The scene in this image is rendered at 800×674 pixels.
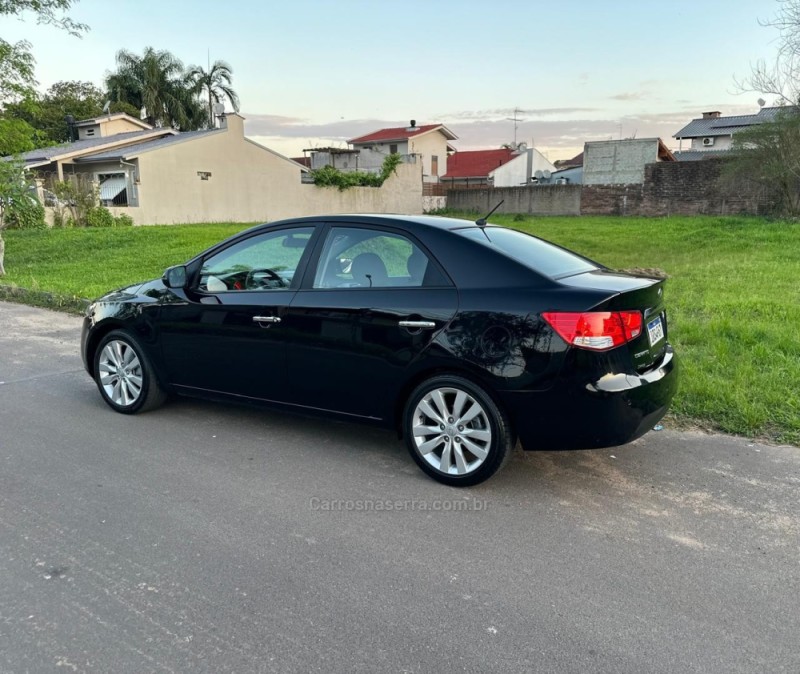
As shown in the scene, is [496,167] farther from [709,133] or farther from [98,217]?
[98,217]

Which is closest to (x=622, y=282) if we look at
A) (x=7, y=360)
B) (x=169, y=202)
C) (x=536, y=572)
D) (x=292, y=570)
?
(x=536, y=572)

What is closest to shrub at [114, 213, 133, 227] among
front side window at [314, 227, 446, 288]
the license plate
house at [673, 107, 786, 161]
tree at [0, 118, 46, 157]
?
tree at [0, 118, 46, 157]

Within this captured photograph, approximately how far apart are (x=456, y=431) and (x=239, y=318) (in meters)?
1.74

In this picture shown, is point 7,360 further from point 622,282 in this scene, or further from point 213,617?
point 622,282

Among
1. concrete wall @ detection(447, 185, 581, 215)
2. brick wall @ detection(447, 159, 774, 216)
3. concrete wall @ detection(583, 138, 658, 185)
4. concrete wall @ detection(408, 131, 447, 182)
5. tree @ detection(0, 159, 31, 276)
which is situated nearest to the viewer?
tree @ detection(0, 159, 31, 276)

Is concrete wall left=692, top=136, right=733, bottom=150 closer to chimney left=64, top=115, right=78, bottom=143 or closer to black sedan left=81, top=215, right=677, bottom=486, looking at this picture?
chimney left=64, top=115, right=78, bottom=143

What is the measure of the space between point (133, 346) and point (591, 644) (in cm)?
395

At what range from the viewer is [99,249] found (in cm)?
1769

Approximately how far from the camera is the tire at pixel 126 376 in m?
5.12

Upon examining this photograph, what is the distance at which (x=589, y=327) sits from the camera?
3.53 meters

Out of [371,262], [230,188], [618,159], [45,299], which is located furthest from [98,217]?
[618,159]

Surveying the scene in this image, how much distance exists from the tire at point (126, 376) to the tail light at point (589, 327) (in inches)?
124

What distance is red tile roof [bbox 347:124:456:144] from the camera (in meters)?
51.0

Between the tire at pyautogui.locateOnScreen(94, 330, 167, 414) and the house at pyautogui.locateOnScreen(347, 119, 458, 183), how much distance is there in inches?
1742
